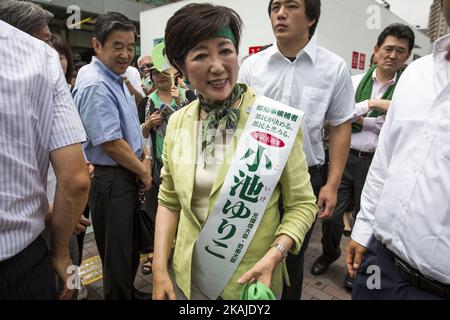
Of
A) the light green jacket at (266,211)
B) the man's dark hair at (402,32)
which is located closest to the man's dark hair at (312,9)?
the light green jacket at (266,211)

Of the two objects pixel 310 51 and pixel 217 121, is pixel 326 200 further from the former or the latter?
pixel 217 121

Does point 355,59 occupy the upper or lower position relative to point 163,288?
upper

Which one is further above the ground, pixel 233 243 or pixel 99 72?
pixel 99 72

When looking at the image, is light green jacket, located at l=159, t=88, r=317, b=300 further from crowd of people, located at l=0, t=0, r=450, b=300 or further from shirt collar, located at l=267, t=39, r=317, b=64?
shirt collar, located at l=267, t=39, r=317, b=64

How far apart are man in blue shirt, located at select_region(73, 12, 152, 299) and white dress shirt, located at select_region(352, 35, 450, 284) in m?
1.66

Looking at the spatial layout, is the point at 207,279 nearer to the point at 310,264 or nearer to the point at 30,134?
the point at 30,134

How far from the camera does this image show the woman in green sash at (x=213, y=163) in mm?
1257

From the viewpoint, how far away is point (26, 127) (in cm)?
108

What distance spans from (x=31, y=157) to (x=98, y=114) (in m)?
1.02

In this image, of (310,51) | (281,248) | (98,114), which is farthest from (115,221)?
(310,51)

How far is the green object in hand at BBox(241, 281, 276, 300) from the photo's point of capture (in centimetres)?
111

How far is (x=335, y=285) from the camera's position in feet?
9.51

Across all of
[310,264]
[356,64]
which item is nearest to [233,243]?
[310,264]

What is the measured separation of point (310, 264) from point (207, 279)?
2259mm
